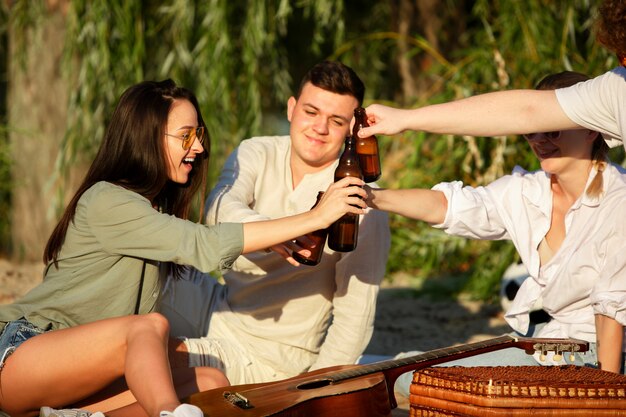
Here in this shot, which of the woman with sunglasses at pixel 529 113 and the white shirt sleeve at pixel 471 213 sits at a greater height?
the woman with sunglasses at pixel 529 113

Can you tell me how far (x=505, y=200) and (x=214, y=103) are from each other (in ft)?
10.6

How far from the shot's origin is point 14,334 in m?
3.23

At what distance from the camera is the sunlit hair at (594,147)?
144 inches

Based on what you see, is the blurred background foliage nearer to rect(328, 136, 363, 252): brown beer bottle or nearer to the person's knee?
rect(328, 136, 363, 252): brown beer bottle

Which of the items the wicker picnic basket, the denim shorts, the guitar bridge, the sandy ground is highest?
the denim shorts

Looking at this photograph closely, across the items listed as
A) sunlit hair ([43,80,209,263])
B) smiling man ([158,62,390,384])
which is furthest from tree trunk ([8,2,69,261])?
sunlit hair ([43,80,209,263])

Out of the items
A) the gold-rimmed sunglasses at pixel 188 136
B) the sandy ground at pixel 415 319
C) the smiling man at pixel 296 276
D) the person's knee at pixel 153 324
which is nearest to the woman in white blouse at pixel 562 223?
the smiling man at pixel 296 276

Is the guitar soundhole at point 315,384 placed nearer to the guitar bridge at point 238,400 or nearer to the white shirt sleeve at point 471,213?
the guitar bridge at point 238,400

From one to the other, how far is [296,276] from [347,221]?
21.8 inches

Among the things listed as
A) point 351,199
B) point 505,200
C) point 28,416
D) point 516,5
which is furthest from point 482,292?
point 28,416

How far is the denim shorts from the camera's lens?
10.4 feet

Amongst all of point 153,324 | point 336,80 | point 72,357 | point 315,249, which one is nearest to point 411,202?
point 315,249

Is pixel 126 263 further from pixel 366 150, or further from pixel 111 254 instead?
pixel 366 150

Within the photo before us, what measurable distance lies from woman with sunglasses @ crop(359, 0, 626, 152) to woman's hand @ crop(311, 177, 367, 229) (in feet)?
0.92
